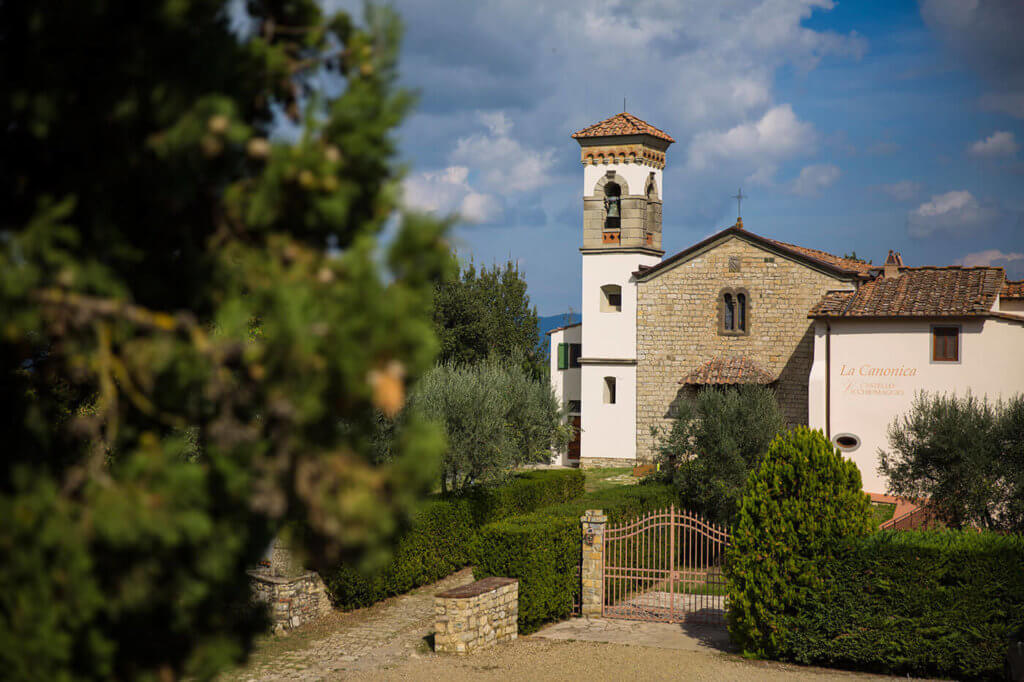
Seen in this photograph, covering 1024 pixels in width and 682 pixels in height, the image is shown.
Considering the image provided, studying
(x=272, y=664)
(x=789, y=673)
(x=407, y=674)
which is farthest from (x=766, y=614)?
(x=272, y=664)

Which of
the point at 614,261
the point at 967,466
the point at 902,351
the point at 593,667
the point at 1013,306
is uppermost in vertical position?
the point at 614,261

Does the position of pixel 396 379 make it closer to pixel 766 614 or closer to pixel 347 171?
pixel 347 171

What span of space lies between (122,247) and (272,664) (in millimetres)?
10366

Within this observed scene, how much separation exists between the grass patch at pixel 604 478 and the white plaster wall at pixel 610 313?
398 centimetres

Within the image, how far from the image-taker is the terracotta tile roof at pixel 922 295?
79.8ft

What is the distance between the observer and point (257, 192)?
3.49 metres

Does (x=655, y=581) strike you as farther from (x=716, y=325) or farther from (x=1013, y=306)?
(x=1013, y=306)

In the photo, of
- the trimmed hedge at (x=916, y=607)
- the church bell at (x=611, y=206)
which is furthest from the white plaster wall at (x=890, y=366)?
the trimmed hedge at (x=916, y=607)

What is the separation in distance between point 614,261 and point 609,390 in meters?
4.59

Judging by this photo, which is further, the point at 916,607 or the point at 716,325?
the point at 716,325

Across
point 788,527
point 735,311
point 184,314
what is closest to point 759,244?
point 735,311

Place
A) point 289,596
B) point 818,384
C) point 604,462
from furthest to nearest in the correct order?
point 604,462 → point 818,384 → point 289,596

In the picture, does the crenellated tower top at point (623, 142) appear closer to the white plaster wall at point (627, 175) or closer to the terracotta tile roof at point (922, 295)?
the white plaster wall at point (627, 175)

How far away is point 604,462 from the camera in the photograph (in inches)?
1248
